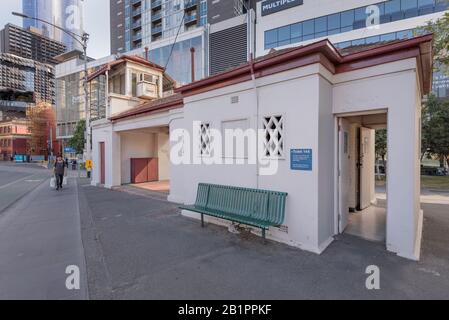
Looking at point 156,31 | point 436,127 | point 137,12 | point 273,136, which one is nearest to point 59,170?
point 273,136

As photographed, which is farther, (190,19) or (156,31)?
(156,31)

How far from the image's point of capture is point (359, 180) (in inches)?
287

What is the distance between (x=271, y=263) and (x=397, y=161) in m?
2.70

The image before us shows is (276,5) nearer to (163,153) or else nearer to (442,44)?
(163,153)

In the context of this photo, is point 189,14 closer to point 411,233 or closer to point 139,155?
point 139,155

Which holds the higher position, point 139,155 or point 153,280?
point 139,155

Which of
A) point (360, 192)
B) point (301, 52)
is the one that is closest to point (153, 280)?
point (301, 52)

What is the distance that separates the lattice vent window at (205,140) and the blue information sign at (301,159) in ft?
7.55

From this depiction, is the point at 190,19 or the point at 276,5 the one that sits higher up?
the point at 190,19

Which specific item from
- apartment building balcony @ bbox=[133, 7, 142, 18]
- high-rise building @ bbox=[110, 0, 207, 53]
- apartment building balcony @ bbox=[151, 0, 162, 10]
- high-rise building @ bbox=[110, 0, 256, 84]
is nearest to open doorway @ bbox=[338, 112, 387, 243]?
high-rise building @ bbox=[110, 0, 256, 84]

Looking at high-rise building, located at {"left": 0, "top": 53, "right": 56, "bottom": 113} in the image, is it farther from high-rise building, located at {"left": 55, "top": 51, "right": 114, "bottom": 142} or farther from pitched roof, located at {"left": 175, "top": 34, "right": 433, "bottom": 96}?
pitched roof, located at {"left": 175, "top": 34, "right": 433, "bottom": 96}

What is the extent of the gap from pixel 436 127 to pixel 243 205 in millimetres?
18454

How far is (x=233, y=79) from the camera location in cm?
581

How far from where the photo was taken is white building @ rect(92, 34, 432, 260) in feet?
14.0
